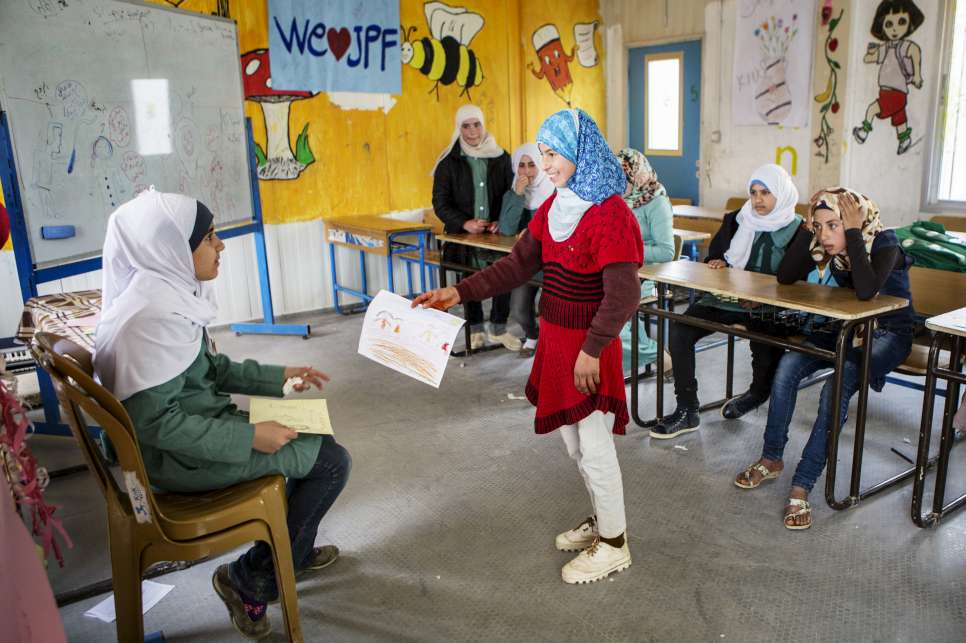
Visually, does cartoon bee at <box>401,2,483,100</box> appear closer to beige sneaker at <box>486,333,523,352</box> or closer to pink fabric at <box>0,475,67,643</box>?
beige sneaker at <box>486,333,523,352</box>

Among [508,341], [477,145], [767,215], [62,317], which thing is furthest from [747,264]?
[62,317]

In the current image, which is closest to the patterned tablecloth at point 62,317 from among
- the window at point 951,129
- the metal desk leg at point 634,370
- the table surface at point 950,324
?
the metal desk leg at point 634,370

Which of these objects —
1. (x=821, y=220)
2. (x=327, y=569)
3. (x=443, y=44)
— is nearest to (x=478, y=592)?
(x=327, y=569)

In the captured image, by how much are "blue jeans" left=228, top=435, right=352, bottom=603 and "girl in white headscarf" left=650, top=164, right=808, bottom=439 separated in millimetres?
1742

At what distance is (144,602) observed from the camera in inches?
89.4

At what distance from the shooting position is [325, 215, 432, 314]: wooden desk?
533 cm

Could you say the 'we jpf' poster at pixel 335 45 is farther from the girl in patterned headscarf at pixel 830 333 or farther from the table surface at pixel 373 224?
→ the girl in patterned headscarf at pixel 830 333

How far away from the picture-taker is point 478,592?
2285mm

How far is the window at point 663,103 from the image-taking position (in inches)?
267

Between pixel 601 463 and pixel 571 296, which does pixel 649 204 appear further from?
pixel 601 463

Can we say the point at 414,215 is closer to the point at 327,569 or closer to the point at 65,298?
the point at 65,298

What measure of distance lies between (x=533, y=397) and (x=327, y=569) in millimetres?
839

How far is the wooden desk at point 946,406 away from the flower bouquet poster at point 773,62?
12.2ft

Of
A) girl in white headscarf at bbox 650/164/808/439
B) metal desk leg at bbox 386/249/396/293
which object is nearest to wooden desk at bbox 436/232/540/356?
metal desk leg at bbox 386/249/396/293
